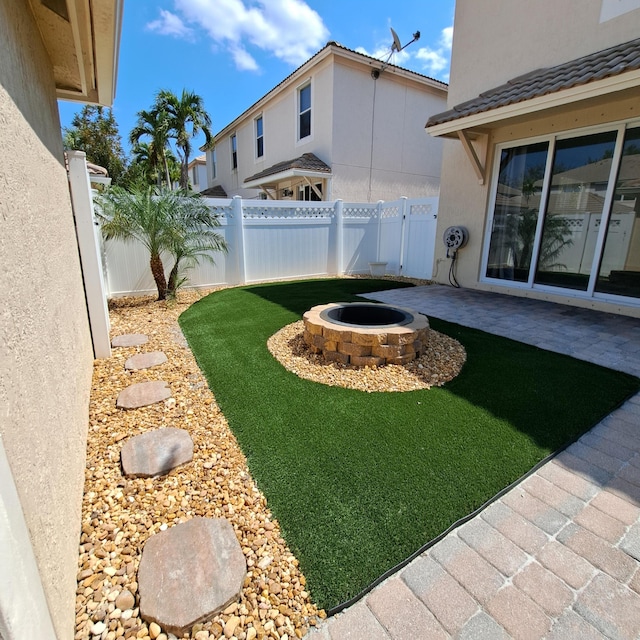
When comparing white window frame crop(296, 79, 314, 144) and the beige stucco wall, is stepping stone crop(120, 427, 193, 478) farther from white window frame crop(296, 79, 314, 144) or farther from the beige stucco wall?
white window frame crop(296, 79, 314, 144)

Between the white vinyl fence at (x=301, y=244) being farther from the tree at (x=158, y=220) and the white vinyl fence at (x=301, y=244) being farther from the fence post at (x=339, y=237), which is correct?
the tree at (x=158, y=220)

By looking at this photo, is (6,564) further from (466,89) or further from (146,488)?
(466,89)

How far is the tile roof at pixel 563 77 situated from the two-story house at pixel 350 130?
567cm

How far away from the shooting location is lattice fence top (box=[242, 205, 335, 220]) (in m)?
8.91

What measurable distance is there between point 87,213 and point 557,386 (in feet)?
18.0

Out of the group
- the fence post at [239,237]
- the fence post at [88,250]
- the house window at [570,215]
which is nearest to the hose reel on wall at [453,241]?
the house window at [570,215]

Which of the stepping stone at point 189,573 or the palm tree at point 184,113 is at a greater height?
the palm tree at point 184,113

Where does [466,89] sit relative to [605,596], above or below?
above

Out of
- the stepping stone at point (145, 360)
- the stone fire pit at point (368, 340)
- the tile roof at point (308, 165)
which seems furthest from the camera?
the tile roof at point (308, 165)

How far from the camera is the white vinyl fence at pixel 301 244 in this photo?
7727 mm

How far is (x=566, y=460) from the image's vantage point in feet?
8.30

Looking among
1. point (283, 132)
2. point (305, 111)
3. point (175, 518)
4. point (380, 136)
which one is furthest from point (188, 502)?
point (283, 132)

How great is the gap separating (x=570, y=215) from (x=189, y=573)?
777 cm

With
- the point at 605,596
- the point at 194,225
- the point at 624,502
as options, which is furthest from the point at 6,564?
the point at 194,225
